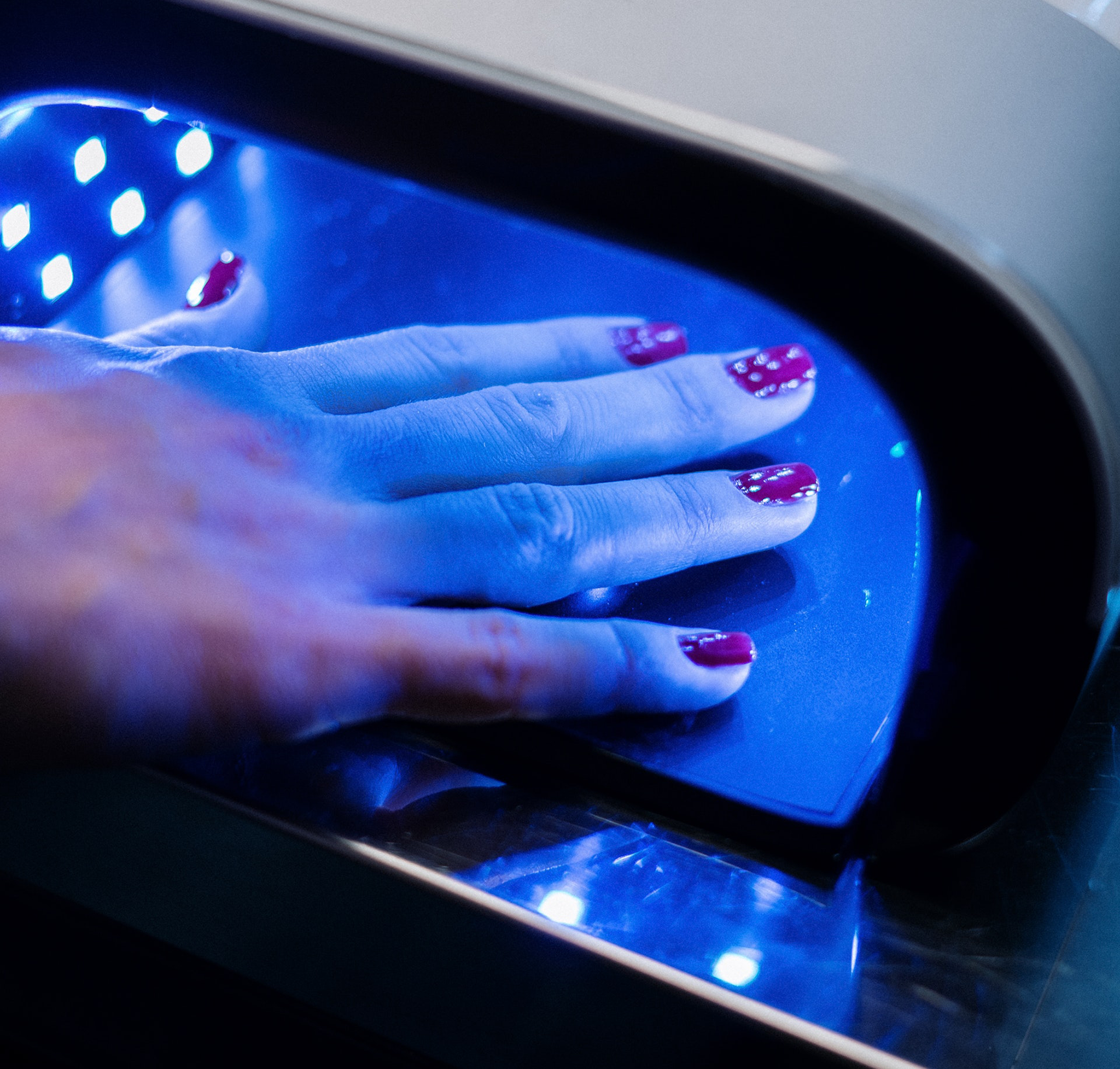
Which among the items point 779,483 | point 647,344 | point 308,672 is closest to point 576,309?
point 647,344

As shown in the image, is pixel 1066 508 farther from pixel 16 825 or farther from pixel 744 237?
pixel 16 825

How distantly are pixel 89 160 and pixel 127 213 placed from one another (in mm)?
64

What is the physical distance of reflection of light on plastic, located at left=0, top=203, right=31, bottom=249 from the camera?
405mm

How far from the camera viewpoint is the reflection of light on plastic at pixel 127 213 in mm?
483

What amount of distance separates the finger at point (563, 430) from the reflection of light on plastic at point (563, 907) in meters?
0.16

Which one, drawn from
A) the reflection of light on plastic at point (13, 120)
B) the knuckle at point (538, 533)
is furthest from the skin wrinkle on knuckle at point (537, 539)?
the reflection of light on plastic at point (13, 120)

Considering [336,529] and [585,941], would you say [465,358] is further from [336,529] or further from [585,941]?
[585,941]

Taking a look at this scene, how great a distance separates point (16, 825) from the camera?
43cm

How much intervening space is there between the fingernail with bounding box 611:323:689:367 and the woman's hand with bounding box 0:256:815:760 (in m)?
0.03

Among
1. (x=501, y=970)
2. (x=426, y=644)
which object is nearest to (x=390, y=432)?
(x=426, y=644)

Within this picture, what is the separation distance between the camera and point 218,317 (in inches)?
19.0

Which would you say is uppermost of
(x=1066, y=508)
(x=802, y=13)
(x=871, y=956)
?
(x=802, y=13)

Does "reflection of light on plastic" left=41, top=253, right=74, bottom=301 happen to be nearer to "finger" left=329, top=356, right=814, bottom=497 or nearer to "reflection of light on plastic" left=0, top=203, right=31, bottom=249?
"reflection of light on plastic" left=0, top=203, right=31, bottom=249

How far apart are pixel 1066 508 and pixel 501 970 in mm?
237
